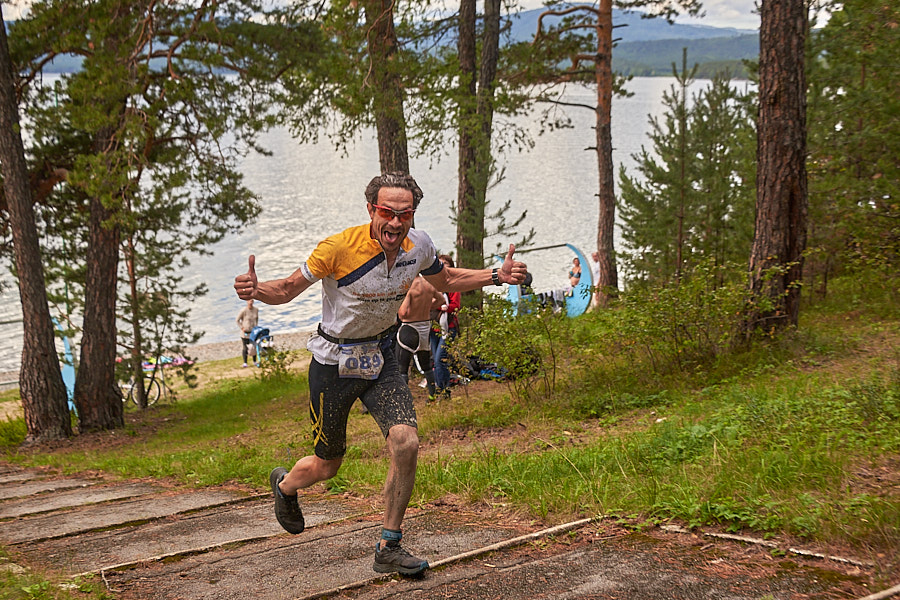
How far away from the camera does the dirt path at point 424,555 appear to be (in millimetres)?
3877

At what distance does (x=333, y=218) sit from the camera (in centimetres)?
5059

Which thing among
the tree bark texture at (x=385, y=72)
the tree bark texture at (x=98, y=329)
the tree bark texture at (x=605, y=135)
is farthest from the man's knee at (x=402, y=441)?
the tree bark texture at (x=605, y=135)

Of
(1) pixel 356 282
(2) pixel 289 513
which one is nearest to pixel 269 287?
(1) pixel 356 282

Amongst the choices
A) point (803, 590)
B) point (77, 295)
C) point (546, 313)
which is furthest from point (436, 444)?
point (77, 295)

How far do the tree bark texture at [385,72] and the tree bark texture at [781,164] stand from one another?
17.8ft

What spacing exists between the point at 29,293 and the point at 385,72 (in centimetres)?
665

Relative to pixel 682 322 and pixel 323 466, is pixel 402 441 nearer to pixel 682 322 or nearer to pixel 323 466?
pixel 323 466

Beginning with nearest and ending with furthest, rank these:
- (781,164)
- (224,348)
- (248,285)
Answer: (248,285) → (781,164) → (224,348)

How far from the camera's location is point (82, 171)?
12078mm

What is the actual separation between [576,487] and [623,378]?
4105mm

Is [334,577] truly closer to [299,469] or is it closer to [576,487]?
[299,469]

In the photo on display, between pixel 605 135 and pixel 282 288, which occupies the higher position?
pixel 605 135

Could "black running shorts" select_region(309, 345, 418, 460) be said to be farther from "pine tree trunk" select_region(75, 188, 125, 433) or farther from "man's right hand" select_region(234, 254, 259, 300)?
"pine tree trunk" select_region(75, 188, 125, 433)

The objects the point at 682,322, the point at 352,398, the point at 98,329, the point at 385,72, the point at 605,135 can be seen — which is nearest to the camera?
the point at 352,398
